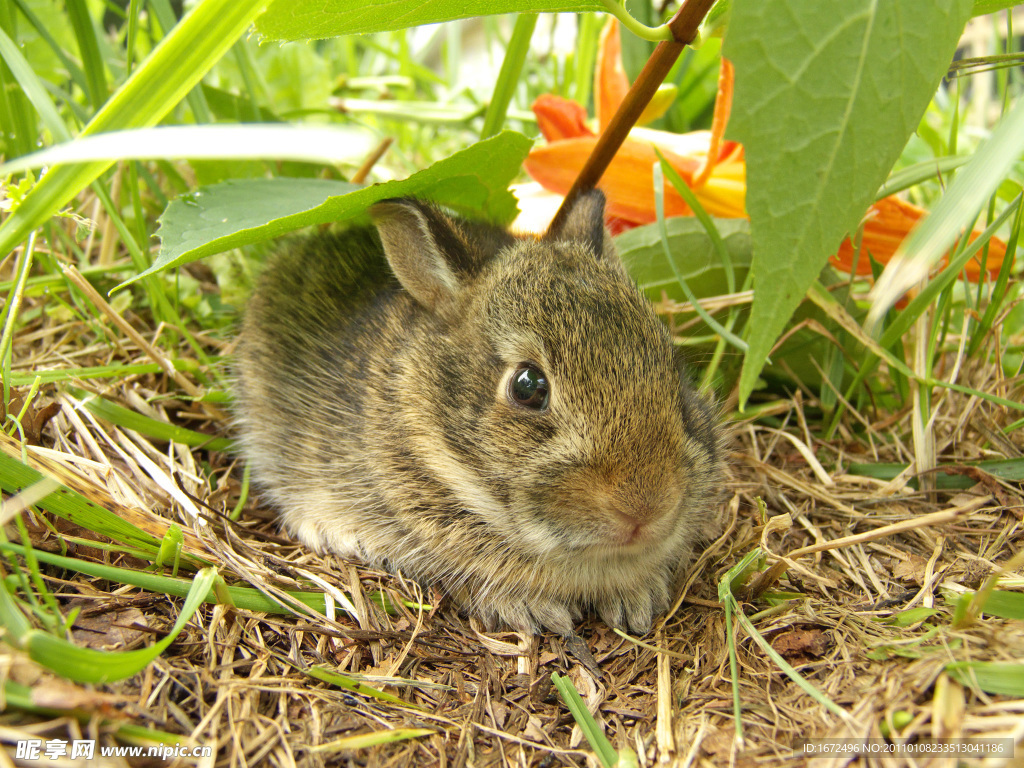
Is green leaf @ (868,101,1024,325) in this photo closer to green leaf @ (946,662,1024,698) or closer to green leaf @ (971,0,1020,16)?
green leaf @ (946,662,1024,698)

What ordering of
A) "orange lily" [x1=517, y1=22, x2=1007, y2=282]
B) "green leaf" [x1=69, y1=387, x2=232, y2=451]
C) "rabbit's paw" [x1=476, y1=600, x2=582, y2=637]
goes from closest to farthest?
"rabbit's paw" [x1=476, y1=600, x2=582, y2=637], "green leaf" [x1=69, y1=387, x2=232, y2=451], "orange lily" [x1=517, y1=22, x2=1007, y2=282]

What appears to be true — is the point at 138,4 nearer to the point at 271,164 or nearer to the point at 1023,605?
the point at 271,164

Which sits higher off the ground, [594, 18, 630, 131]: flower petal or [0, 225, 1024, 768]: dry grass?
[594, 18, 630, 131]: flower petal

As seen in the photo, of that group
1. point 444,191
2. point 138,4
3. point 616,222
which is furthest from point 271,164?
Result: point 616,222

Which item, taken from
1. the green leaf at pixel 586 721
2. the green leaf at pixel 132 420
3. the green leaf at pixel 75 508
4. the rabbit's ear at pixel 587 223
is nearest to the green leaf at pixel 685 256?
the rabbit's ear at pixel 587 223

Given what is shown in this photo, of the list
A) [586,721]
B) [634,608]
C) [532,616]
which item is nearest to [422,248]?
[532,616]

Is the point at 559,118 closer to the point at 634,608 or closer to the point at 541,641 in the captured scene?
the point at 634,608

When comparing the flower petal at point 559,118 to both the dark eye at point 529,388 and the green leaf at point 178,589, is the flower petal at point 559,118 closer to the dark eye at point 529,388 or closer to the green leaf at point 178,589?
the dark eye at point 529,388

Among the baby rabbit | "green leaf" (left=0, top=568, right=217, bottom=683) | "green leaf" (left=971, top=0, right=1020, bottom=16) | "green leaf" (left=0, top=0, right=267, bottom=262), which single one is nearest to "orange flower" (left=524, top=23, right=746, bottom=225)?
the baby rabbit

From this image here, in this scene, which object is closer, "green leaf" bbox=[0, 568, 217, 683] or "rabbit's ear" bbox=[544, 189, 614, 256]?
"green leaf" bbox=[0, 568, 217, 683]
